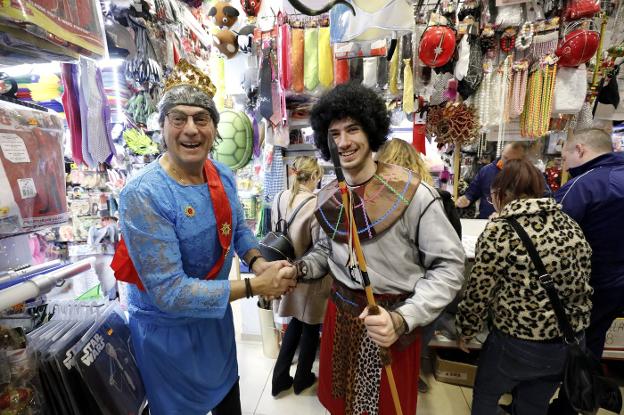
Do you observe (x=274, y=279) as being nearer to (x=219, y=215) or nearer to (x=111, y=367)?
(x=219, y=215)

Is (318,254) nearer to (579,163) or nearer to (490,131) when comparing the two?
(579,163)

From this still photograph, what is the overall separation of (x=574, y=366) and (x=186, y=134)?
2104mm

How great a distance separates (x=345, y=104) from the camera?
1.22 meters

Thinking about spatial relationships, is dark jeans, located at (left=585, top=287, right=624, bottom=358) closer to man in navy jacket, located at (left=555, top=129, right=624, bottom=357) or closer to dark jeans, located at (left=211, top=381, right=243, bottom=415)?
man in navy jacket, located at (left=555, top=129, right=624, bottom=357)

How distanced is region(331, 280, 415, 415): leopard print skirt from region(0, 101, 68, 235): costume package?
1129mm

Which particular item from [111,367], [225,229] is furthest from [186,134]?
[111,367]

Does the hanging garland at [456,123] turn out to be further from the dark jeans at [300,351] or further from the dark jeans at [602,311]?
the dark jeans at [300,351]

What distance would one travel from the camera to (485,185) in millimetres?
3158

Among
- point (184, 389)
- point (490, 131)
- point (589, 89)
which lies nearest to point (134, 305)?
point (184, 389)

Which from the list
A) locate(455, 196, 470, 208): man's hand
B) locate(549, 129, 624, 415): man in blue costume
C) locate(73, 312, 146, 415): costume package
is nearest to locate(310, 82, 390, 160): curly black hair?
locate(73, 312, 146, 415): costume package

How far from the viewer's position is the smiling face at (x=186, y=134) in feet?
3.60

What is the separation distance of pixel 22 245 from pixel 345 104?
1224 mm

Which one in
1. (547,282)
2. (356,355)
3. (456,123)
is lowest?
(356,355)

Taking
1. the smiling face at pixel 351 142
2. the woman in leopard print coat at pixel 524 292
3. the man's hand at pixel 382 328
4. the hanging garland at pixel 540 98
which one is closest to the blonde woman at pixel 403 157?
the woman in leopard print coat at pixel 524 292
